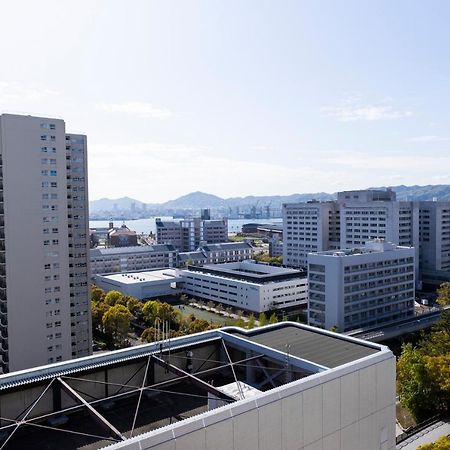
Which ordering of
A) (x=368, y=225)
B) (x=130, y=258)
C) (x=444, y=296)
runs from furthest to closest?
1. (x=130, y=258)
2. (x=368, y=225)
3. (x=444, y=296)

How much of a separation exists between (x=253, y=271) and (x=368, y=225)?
7.00 m

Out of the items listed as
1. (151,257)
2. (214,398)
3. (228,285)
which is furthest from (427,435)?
(151,257)

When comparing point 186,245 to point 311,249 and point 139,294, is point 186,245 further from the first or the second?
point 139,294

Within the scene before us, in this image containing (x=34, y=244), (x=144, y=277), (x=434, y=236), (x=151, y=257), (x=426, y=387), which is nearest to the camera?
(x=426, y=387)

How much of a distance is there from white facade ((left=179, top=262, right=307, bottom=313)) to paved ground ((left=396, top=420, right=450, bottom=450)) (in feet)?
37.3

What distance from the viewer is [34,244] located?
11.8 meters

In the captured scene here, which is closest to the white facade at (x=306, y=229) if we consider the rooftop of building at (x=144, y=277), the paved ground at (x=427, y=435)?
the rooftop of building at (x=144, y=277)

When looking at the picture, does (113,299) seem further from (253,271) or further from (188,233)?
(188,233)

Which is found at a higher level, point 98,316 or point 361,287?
point 361,287

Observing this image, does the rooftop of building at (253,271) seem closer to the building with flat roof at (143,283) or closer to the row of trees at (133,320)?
the building with flat roof at (143,283)

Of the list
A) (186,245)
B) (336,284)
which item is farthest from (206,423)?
(186,245)

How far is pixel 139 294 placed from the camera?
904 inches

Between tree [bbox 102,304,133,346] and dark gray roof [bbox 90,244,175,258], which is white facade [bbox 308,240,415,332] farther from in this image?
dark gray roof [bbox 90,244,175,258]

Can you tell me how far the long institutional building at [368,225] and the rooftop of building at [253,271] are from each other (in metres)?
4.94
